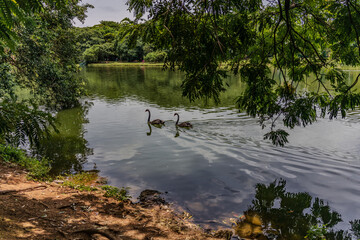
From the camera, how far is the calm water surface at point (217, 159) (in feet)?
25.9

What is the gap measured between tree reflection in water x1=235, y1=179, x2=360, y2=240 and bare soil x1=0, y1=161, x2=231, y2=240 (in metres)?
0.87

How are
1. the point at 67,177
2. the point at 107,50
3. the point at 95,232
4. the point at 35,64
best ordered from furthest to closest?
the point at 107,50 < the point at 35,64 < the point at 67,177 < the point at 95,232

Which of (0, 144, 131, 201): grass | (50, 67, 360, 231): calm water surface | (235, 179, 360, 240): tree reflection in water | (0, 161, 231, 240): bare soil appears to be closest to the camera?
(0, 161, 231, 240): bare soil

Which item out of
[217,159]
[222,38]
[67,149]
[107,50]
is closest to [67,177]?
[67,149]

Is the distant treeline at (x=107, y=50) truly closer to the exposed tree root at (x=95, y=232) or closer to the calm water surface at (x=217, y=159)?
the calm water surface at (x=217, y=159)

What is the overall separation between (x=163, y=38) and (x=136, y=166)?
6.07m

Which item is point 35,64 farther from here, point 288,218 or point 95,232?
point 288,218

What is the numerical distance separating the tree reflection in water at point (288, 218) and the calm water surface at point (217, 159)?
29 centimetres

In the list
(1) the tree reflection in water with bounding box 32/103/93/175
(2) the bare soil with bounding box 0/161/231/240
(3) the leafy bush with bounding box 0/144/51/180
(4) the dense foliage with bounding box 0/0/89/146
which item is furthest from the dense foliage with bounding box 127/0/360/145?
(3) the leafy bush with bounding box 0/144/51/180

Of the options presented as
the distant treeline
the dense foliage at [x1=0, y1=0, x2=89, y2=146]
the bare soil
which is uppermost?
the distant treeline

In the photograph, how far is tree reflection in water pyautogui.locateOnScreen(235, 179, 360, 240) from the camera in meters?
6.05

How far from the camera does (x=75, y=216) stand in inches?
223

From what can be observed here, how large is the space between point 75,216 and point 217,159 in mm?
6494

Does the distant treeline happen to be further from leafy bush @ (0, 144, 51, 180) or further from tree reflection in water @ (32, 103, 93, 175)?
leafy bush @ (0, 144, 51, 180)
